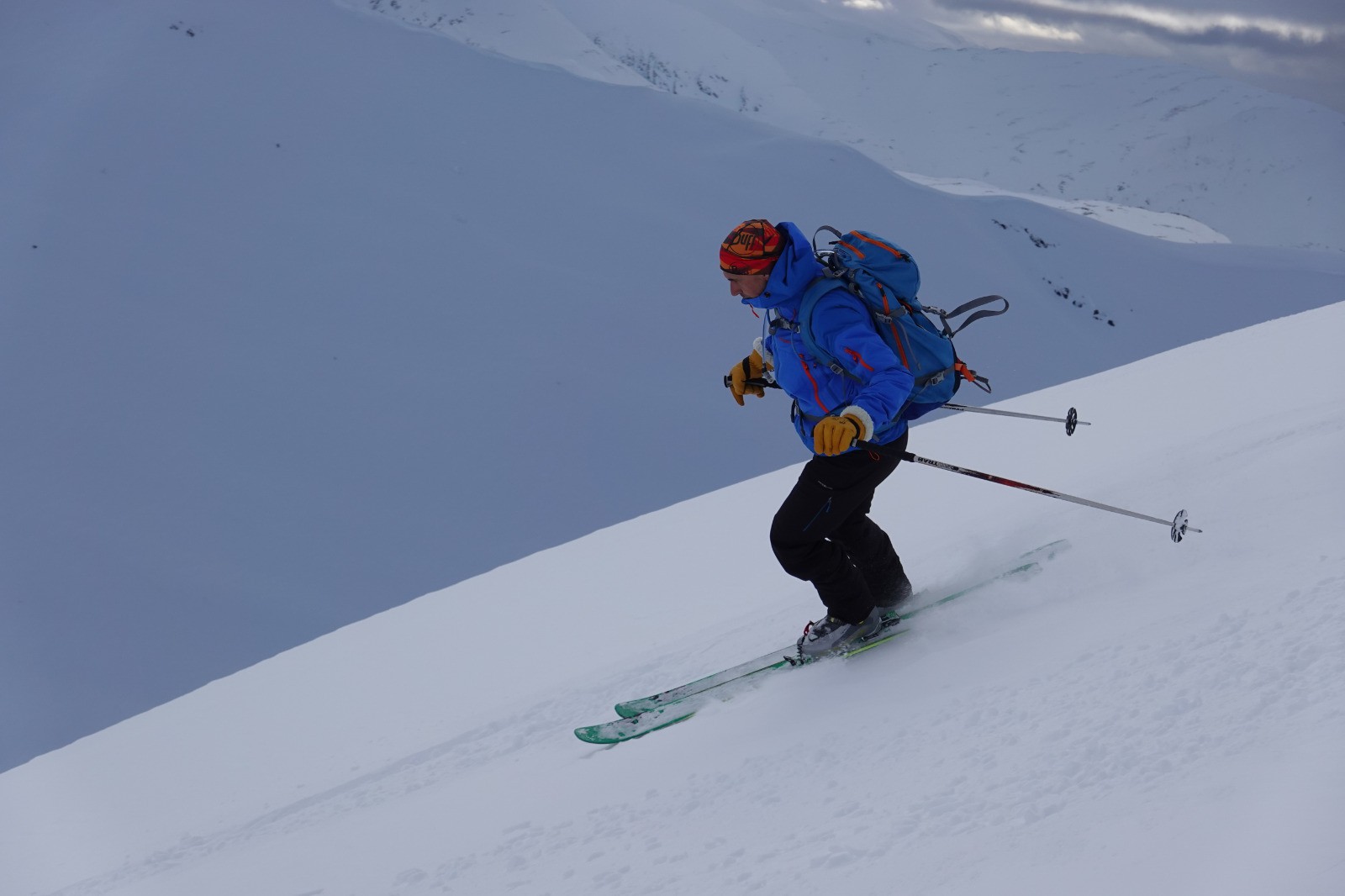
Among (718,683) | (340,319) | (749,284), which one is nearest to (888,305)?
(749,284)

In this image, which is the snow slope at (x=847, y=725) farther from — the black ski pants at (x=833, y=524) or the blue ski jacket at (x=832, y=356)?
the blue ski jacket at (x=832, y=356)

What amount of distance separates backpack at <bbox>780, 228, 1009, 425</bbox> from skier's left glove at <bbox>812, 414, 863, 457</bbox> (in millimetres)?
279

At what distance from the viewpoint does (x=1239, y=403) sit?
5.65 metres

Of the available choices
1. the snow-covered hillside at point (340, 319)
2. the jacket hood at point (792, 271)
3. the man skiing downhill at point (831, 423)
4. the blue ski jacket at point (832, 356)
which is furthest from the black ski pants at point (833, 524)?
the snow-covered hillside at point (340, 319)

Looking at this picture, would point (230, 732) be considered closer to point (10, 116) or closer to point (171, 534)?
point (171, 534)

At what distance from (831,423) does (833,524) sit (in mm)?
621

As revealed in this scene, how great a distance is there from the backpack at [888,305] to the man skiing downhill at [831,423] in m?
0.04

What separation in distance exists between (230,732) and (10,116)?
15.7 metres

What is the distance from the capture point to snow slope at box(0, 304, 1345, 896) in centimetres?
208

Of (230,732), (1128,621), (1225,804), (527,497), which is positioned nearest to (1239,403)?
(1128,621)

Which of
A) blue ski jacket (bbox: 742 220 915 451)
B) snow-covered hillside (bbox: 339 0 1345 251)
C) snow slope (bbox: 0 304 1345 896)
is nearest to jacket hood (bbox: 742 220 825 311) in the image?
blue ski jacket (bbox: 742 220 915 451)

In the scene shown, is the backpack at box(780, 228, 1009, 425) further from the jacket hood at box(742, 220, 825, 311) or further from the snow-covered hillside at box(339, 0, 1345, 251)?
the snow-covered hillside at box(339, 0, 1345, 251)

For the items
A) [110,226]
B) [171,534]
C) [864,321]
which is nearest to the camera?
[864,321]

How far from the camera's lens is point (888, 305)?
132 inches
